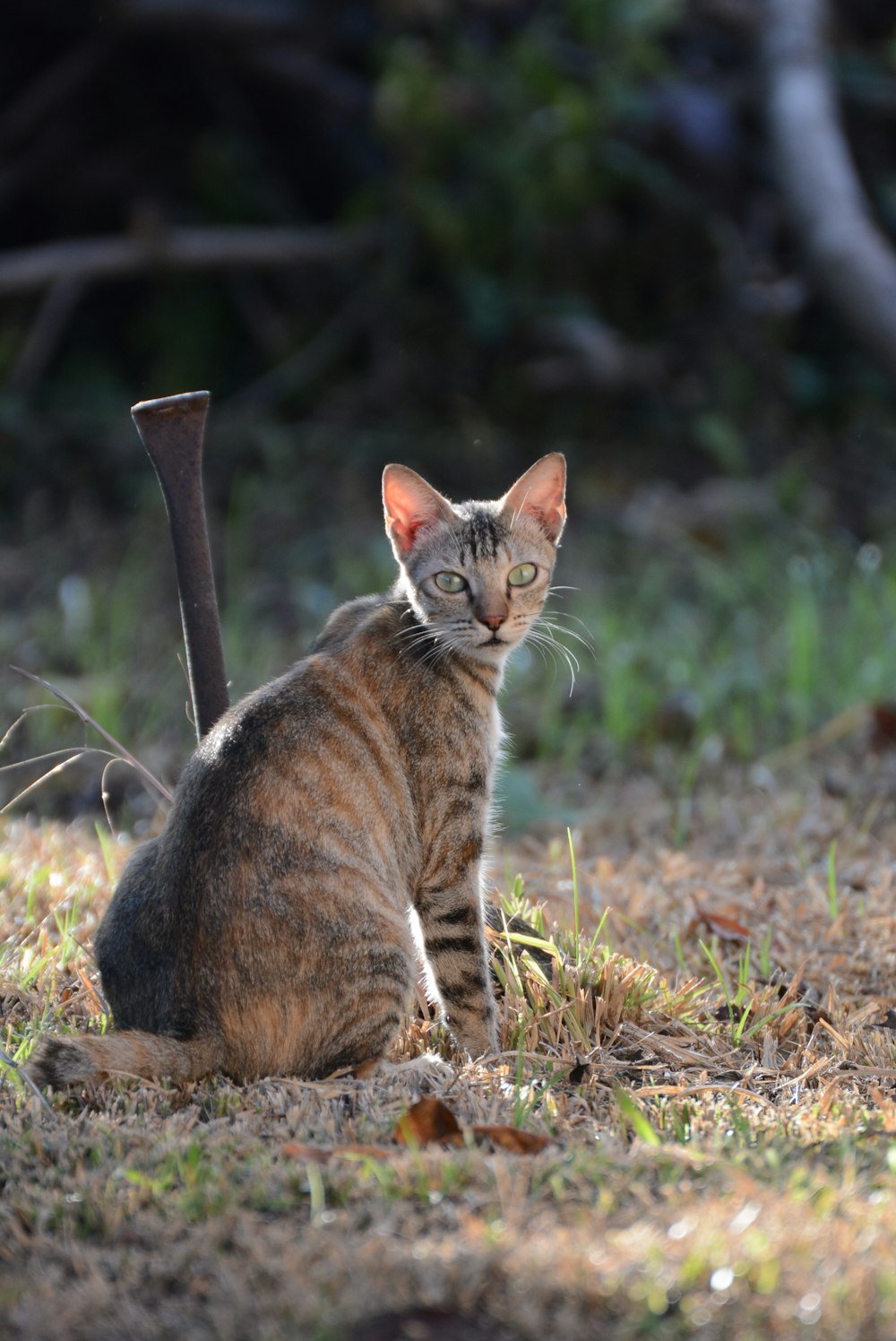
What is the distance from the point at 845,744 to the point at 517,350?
10.8ft

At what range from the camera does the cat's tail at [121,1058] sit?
2.31 m

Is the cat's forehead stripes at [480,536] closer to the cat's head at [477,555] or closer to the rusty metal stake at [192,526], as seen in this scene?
the cat's head at [477,555]

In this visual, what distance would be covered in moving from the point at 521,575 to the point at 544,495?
0.24 m

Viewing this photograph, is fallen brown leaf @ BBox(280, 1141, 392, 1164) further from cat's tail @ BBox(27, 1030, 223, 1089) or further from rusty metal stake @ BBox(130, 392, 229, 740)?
rusty metal stake @ BBox(130, 392, 229, 740)

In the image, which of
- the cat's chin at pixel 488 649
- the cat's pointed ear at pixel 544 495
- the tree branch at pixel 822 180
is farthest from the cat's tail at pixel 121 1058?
the tree branch at pixel 822 180

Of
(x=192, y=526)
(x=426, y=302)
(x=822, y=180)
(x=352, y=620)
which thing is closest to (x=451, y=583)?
(x=352, y=620)

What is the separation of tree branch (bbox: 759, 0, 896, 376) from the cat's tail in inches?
215

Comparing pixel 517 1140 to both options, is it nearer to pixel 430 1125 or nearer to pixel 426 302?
pixel 430 1125

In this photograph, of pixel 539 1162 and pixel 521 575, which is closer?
pixel 539 1162

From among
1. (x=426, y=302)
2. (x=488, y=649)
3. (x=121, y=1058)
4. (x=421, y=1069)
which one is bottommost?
(x=421, y=1069)

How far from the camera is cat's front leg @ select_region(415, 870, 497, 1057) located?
2.75 meters

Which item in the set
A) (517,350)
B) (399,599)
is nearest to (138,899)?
(399,599)

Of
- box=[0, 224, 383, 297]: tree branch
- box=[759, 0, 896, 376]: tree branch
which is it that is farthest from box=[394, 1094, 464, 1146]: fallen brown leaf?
box=[0, 224, 383, 297]: tree branch

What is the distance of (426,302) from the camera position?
7582 millimetres
